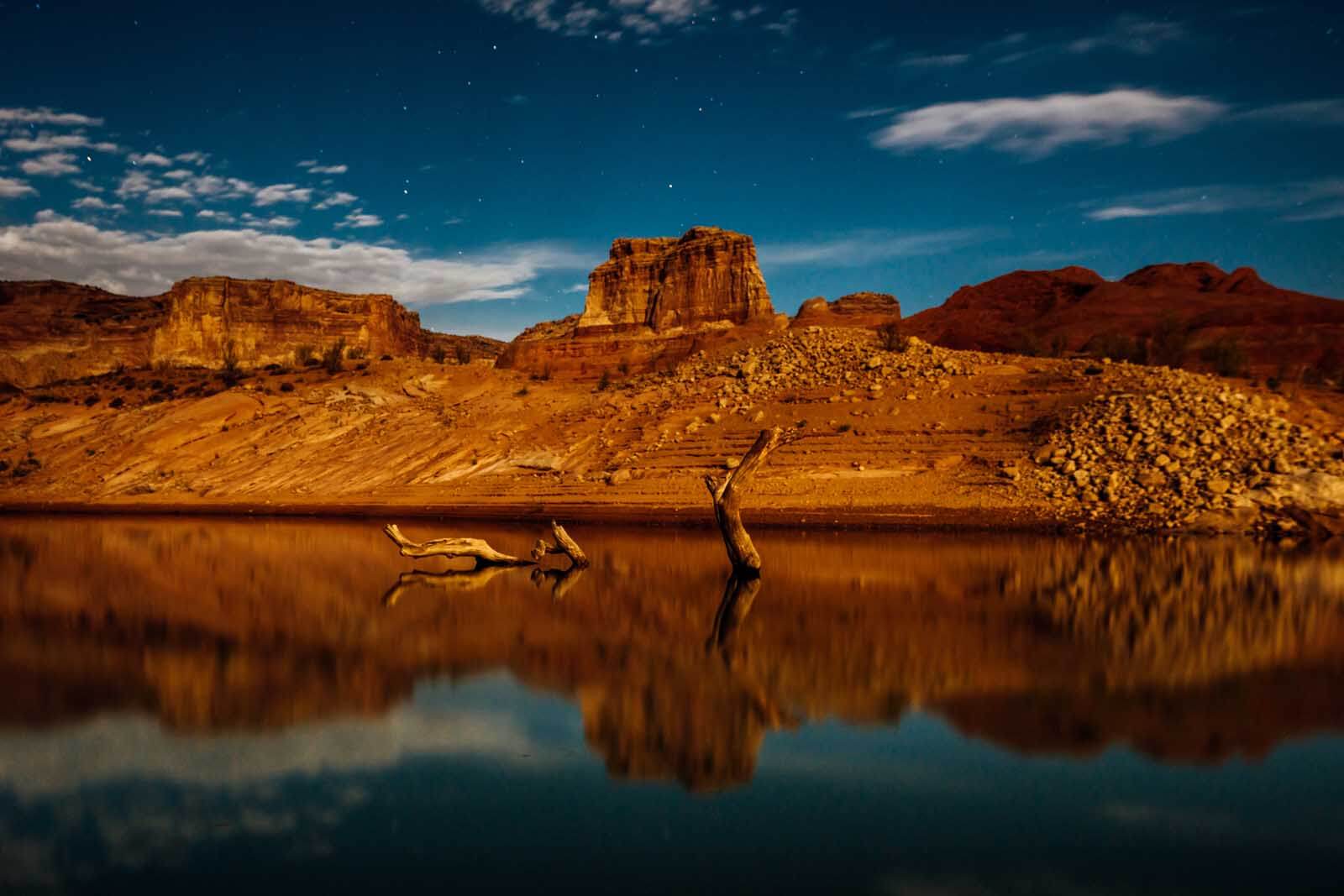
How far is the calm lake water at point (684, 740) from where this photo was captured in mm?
4773

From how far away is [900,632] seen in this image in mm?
9867

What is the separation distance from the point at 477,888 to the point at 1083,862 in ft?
10.1

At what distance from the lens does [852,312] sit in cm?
6900

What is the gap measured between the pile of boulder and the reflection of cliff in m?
4.74

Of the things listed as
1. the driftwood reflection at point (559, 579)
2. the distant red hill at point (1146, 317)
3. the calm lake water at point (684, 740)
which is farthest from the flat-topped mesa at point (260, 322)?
the calm lake water at point (684, 740)

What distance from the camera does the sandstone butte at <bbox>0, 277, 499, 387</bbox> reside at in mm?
75250

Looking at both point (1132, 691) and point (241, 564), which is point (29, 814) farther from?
point (241, 564)

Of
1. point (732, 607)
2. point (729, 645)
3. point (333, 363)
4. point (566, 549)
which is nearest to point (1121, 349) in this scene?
point (566, 549)

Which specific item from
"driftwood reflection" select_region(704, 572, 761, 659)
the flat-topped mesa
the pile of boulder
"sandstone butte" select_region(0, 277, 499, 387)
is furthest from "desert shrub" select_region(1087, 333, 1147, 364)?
the flat-topped mesa

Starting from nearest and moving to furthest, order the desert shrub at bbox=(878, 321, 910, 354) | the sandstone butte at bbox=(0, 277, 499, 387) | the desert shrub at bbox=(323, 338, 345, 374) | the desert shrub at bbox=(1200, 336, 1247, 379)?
the desert shrub at bbox=(1200, 336, 1247, 379)
the desert shrub at bbox=(878, 321, 910, 354)
the desert shrub at bbox=(323, 338, 345, 374)
the sandstone butte at bbox=(0, 277, 499, 387)

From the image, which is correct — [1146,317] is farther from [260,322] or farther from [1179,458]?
[260,322]

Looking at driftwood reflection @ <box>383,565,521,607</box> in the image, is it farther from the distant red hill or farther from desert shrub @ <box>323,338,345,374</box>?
the distant red hill

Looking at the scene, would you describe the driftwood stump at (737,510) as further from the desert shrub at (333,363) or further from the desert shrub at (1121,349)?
the desert shrub at (333,363)

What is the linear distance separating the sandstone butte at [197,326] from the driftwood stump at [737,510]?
6735cm
